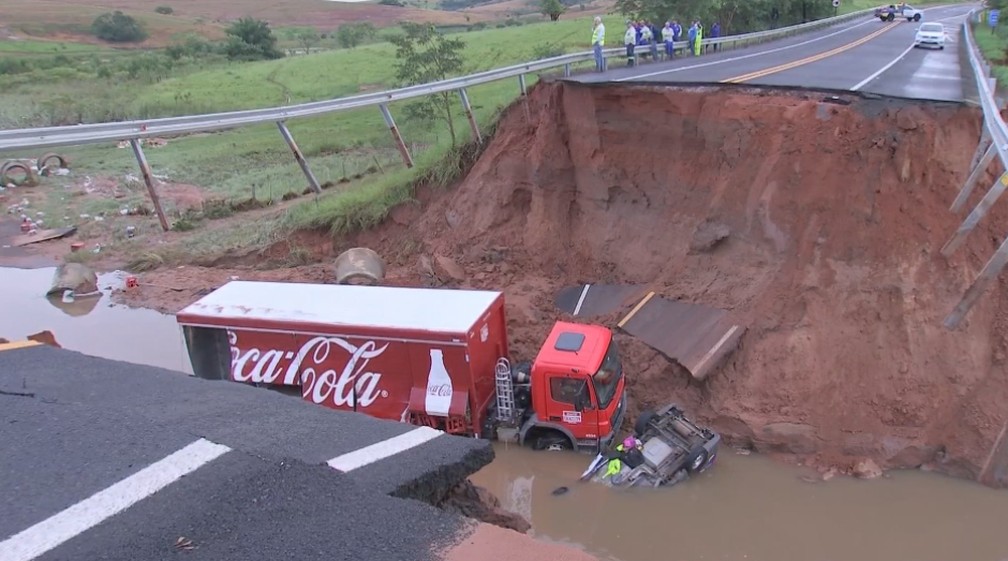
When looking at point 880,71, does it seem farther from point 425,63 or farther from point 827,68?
point 425,63

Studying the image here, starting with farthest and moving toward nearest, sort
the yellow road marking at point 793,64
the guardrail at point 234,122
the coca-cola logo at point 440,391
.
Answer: the guardrail at point 234,122
the yellow road marking at point 793,64
the coca-cola logo at point 440,391

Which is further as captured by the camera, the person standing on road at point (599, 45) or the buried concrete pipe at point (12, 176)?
the buried concrete pipe at point (12, 176)

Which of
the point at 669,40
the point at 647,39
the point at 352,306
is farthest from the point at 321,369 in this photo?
the point at 669,40

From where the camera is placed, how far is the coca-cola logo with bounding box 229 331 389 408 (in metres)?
12.6

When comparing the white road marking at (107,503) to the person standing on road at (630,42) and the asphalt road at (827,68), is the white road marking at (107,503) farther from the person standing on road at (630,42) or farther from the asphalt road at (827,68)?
the person standing on road at (630,42)

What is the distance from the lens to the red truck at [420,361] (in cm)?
1207

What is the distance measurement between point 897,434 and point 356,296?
30.0 ft

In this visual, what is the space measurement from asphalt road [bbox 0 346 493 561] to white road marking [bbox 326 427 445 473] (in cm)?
1

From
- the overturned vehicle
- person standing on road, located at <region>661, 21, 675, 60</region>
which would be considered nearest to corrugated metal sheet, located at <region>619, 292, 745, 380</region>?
the overturned vehicle

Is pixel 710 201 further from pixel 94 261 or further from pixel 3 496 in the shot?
pixel 94 261

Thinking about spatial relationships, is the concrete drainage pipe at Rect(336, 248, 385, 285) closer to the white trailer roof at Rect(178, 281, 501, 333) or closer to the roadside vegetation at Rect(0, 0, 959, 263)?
the roadside vegetation at Rect(0, 0, 959, 263)

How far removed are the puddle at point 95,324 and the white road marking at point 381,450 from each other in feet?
40.2

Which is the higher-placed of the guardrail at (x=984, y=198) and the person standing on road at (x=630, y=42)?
the person standing on road at (x=630, y=42)

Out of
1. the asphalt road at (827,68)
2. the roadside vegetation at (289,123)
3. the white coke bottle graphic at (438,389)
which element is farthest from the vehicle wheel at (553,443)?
the roadside vegetation at (289,123)
